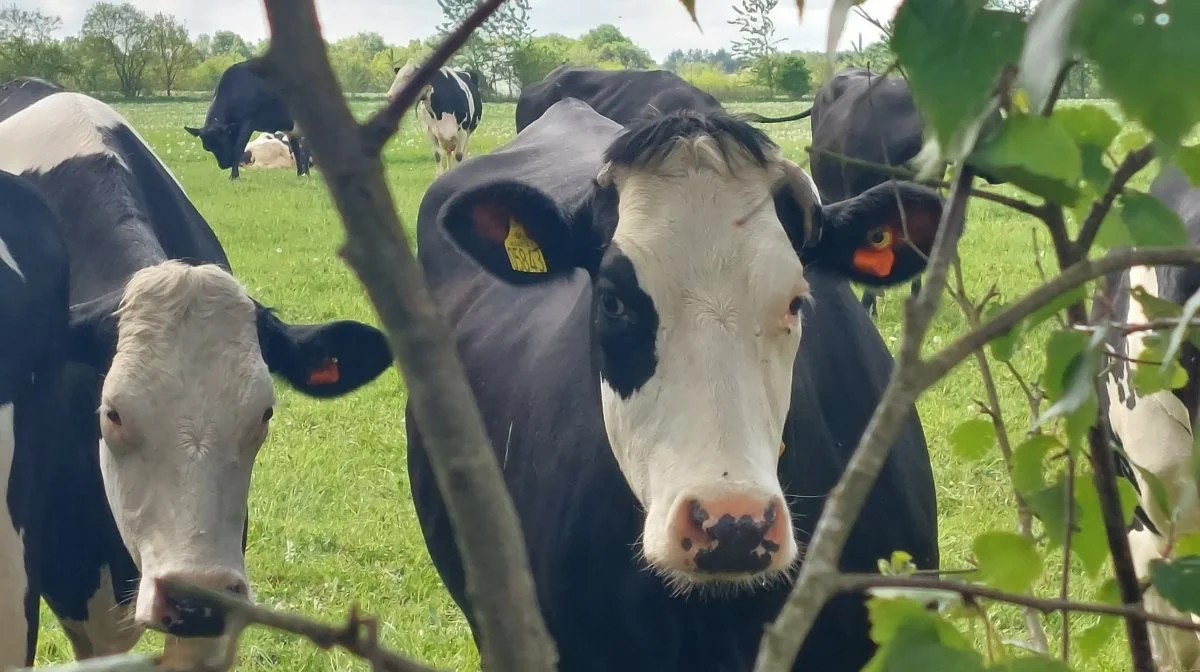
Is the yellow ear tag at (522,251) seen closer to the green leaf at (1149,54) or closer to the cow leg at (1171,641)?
the cow leg at (1171,641)

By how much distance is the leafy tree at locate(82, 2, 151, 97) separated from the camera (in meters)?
17.0

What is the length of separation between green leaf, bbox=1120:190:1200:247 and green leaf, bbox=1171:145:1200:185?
0.03 meters

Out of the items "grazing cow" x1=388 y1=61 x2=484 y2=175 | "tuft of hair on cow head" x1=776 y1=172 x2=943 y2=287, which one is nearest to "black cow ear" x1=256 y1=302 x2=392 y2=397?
"tuft of hair on cow head" x1=776 y1=172 x2=943 y2=287

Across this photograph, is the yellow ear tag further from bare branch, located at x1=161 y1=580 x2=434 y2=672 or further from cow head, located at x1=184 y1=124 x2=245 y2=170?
cow head, located at x1=184 y1=124 x2=245 y2=170

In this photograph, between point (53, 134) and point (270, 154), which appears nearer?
point (53, 134)

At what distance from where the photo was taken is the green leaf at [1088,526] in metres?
1.00

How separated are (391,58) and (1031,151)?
2.37 metres

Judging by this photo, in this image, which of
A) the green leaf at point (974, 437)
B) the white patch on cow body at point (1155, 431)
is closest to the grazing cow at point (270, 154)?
the white patch on cow body at point (1155, 431)

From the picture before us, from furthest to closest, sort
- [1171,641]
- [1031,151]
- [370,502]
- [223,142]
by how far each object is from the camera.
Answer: [223,142] < [370,502] < [1171,641] < [1031,151]

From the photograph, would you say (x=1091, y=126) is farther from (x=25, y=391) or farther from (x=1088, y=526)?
(x=25, y=391)

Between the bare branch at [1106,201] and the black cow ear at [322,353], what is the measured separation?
2.41m

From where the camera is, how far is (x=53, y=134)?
12.6 feet

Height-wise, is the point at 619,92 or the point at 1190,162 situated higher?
the point at 1190,162

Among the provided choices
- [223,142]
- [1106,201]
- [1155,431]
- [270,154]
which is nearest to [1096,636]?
[1106,201]
